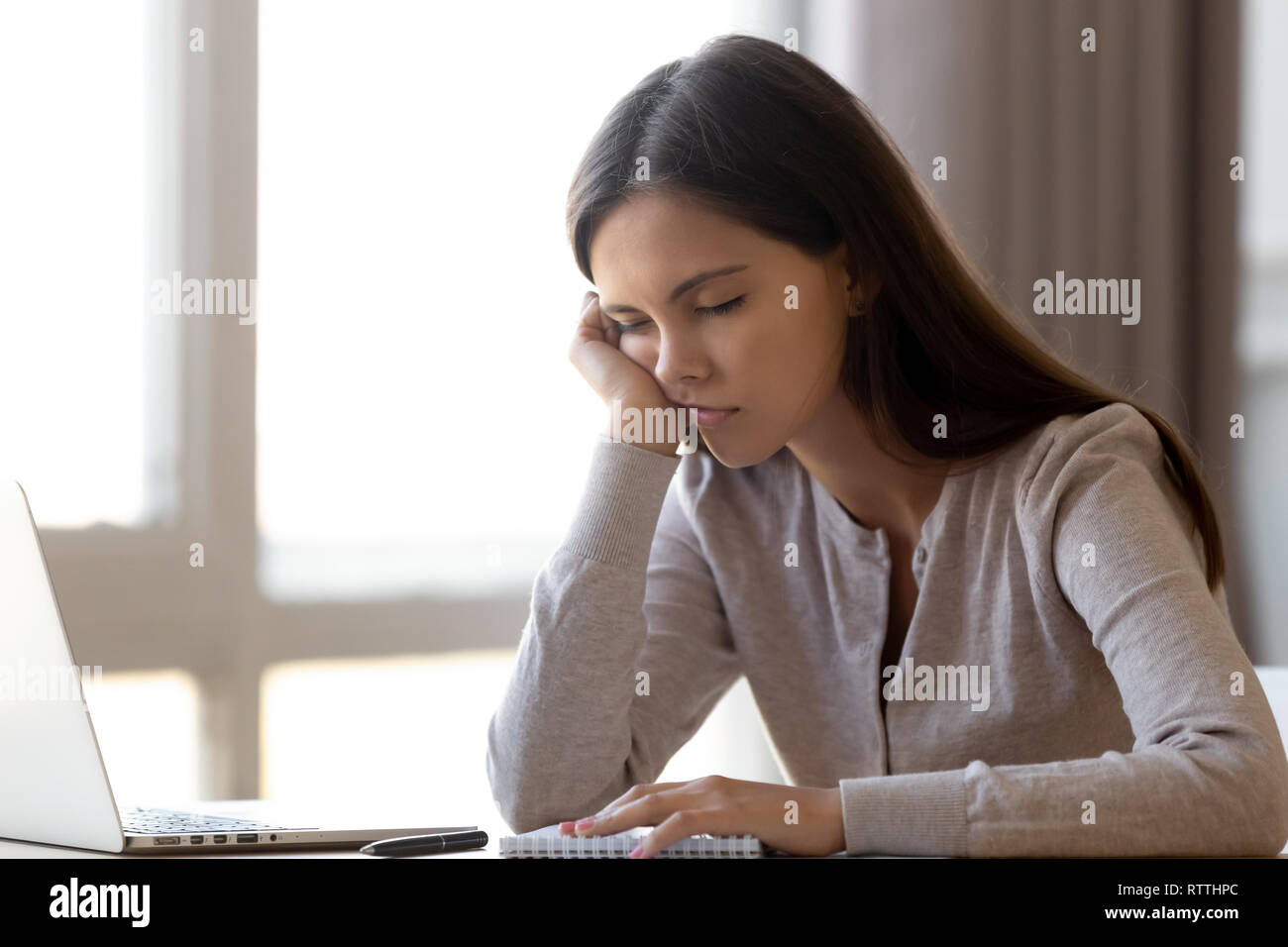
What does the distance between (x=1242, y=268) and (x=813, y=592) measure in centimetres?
150

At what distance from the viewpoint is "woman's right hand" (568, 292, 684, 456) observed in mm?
1275

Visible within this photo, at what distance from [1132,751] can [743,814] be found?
0.35 metres

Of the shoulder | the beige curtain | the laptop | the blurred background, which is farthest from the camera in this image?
the beige curtain

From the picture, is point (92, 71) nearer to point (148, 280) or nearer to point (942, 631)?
point (148, 280)

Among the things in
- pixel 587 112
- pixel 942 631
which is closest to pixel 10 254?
pixel 587 112

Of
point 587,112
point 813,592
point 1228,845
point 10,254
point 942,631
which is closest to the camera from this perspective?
point 1228,845

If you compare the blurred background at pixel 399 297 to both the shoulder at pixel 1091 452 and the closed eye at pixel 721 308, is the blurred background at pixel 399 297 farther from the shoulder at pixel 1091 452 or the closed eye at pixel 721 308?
→ the shoulder at pixel 1091 452

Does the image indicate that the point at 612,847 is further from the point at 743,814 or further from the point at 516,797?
the point at 516,797

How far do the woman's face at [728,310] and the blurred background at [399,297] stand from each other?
1.01 meters

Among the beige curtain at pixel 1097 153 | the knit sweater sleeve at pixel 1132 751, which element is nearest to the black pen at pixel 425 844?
the knit sweater sleeve at pixel 1132 751

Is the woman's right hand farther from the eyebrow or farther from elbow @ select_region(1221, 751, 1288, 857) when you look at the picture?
elbow @ select_region(1221, 751, 1288, 857)

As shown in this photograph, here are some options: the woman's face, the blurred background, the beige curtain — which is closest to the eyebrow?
the woman's face
